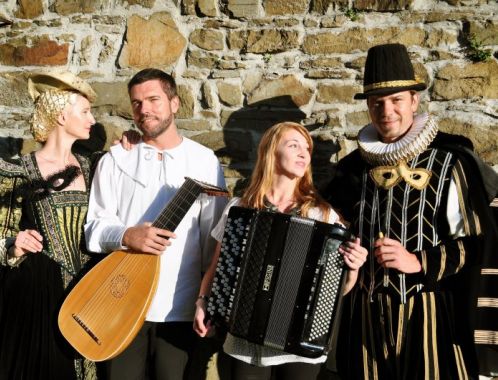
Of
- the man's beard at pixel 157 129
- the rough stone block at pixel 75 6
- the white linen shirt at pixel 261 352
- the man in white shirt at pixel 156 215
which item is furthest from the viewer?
the rough stone block at pixel 75 6

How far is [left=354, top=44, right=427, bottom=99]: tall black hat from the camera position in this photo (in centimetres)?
256

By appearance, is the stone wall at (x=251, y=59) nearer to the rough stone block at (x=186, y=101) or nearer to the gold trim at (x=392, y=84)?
the rough stone block at (x=186, y=101)

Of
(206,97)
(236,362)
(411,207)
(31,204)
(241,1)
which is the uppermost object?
(241,1)

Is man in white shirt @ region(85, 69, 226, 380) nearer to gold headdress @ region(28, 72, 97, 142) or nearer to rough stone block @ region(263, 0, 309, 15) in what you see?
gold headdress @ region(28, 72, 97, 142)

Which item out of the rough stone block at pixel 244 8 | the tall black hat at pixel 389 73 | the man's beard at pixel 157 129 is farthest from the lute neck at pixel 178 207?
the rough stone block at pixel 244 8

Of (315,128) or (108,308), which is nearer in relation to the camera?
(108,308)

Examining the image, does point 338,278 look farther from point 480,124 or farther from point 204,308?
point 480,124

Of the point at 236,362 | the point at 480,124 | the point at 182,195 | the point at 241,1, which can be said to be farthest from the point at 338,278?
the point at 241,1

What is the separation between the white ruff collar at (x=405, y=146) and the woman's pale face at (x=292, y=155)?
10.6 inches

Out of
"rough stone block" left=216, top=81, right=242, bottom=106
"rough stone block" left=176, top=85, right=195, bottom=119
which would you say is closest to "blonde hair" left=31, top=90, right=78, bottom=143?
"rough stone block" left=176, top=85, right=195, bottom=119

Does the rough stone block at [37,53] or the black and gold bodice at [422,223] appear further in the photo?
the rough stone block at [37,53]

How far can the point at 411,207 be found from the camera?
8.22 ft

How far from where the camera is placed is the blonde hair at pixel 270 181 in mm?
2566

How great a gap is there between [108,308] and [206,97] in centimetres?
136
